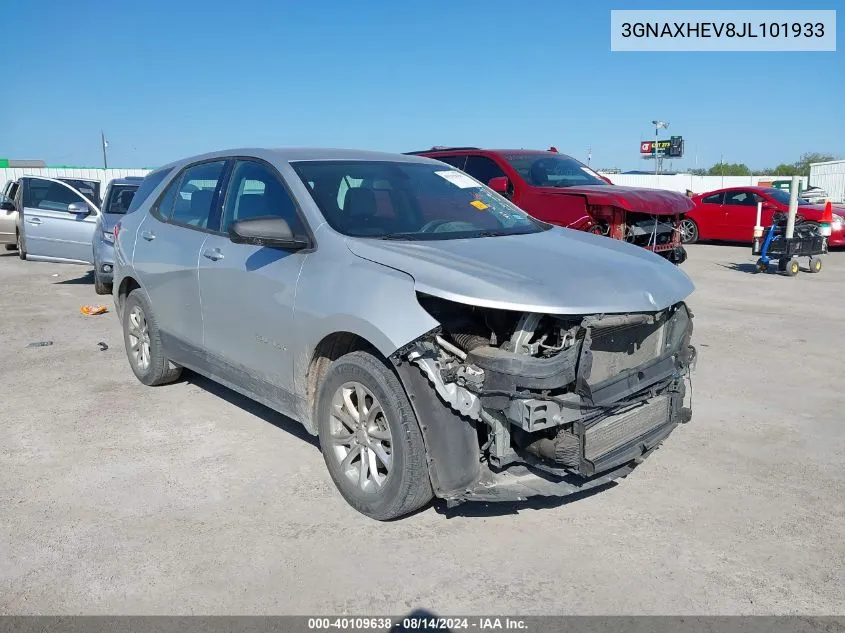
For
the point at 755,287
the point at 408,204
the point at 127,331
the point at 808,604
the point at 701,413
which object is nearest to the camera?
the point at 808,604

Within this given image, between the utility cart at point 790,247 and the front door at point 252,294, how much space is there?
10639 mm

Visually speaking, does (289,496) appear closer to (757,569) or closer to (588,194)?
(757,569)

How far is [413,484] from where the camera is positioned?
3373mm

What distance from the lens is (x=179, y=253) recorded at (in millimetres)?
5004

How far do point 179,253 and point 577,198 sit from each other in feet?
19.5

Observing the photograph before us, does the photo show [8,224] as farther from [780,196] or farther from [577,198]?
[780,196]

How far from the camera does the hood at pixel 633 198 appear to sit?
919 centimetres

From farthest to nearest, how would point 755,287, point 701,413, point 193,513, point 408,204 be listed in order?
point 755,287 → point 701,413 → point 408,204 → point 193,513

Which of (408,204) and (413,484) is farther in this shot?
(408,204)

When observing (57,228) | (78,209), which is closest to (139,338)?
(78,209)

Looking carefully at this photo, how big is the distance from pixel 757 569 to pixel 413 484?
158cm

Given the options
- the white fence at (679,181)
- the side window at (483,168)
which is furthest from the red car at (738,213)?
the white fence at (679,181)

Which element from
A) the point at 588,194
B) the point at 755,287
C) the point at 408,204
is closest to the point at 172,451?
the point at 408,204

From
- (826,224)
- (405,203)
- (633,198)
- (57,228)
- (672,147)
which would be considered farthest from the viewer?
(672,147)
